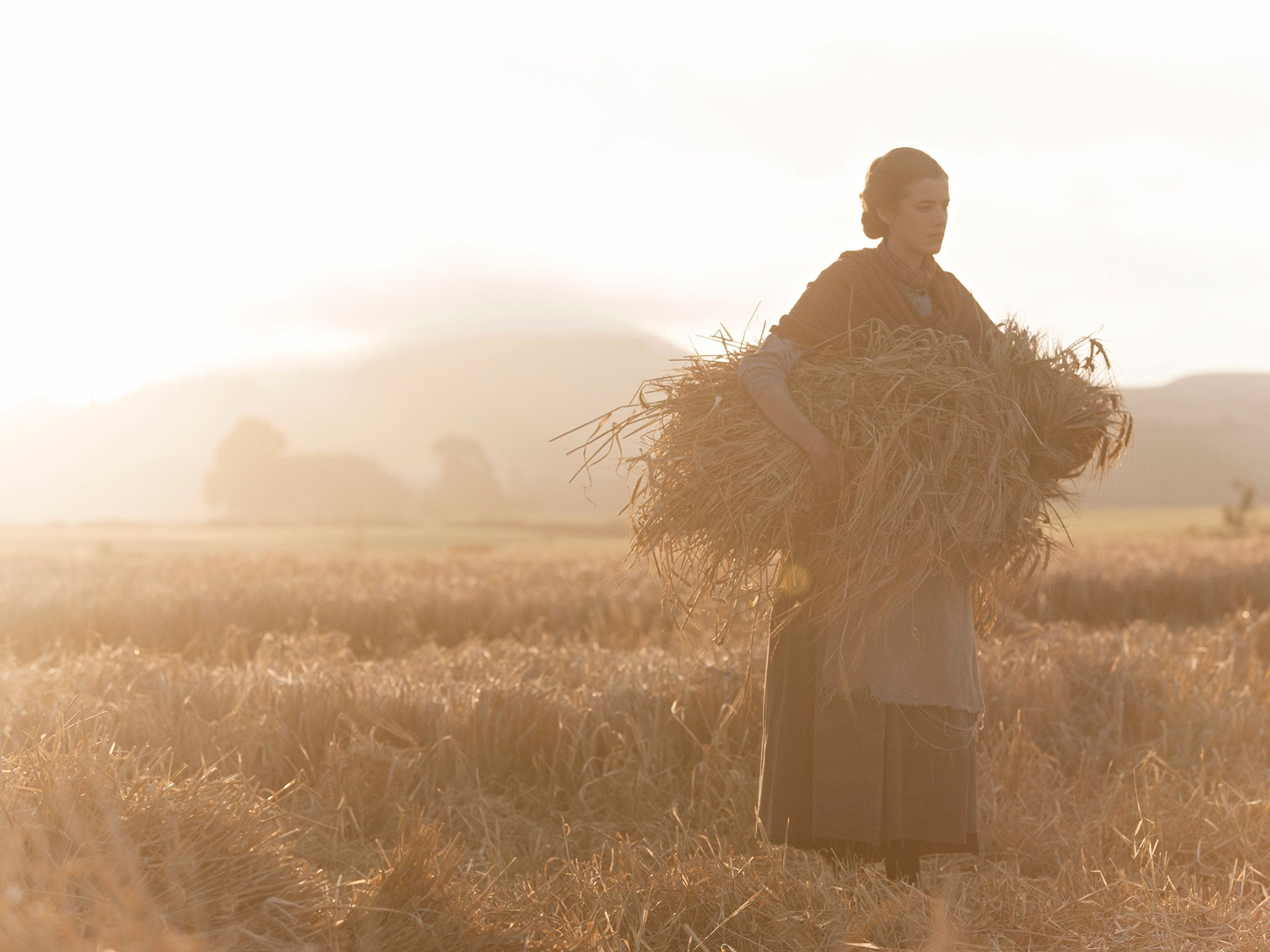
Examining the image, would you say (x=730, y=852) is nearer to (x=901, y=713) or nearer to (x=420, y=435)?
(x=901, y=713)

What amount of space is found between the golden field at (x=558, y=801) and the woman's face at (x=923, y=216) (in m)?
1.42

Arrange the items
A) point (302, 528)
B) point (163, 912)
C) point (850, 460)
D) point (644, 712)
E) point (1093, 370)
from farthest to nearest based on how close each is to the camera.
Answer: point (302, 528), point (644, 712), point (1093, 370), point (850, 460), point (163, 912)

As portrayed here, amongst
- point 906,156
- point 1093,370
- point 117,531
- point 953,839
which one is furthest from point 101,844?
point 117,531

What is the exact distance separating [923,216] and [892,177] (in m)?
0.16

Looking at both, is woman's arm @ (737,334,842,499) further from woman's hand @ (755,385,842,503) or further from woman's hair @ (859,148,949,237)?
woman's hair @ (859,148,949,237)

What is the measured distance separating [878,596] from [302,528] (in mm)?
44370

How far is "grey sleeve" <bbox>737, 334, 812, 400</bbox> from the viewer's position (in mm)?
2969

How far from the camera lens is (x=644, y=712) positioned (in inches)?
183

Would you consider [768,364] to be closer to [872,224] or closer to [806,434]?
[806,434]

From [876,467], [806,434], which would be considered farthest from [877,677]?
[806,434]

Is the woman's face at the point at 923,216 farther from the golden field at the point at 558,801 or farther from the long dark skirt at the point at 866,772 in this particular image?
the golden field at the point at 558,801

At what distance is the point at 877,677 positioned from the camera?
3027 mm

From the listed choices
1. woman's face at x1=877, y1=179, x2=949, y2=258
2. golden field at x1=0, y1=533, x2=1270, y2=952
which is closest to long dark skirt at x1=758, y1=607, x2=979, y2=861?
golden field at x1=0, y1=533, x2=1270, y2=952

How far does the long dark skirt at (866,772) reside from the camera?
9.95 feet
